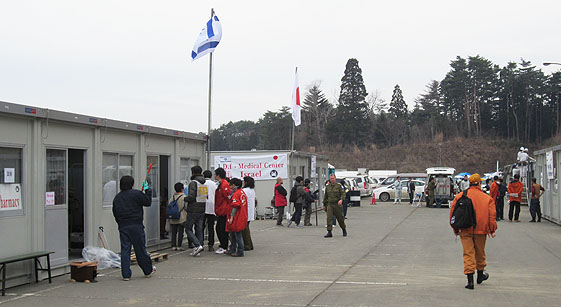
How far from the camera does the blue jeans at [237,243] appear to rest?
12781 mm

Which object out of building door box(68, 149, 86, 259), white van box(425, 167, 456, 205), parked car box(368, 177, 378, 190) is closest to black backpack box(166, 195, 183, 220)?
building door box(68, 149, 86, 259)

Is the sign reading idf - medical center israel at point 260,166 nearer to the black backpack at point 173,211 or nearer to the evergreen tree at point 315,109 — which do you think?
the black backpack at point 173,211

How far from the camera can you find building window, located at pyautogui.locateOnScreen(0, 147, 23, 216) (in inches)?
356

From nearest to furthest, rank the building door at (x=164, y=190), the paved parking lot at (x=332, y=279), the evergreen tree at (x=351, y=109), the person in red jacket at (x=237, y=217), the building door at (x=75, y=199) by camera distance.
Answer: the paved parking lot at (x=332, y=279)
the building door at (x=75, y=199)
the person in red jacket at (x=237, y=217)
the building door at (x=164, y=190)
the evergreen tree at (x=351, y=109)

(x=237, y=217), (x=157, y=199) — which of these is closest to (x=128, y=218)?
(x=237, y=217)

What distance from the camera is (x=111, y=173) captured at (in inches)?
473

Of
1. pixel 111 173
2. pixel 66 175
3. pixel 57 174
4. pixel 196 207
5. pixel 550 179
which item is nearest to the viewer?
pixel 57 174

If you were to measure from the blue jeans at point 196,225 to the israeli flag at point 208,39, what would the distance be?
530 cm

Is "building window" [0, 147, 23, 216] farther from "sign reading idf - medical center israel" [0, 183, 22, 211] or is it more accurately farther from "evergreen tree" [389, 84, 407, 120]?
"evergreen tree" [389, 84, 407, 120]

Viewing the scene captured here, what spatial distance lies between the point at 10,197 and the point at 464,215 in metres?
7.13

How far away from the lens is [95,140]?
11391 millimetres

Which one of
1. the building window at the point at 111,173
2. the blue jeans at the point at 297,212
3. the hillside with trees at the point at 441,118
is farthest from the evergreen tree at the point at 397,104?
the building window at the point at 111,173

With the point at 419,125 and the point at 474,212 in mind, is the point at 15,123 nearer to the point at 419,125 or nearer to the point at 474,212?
the point at 474,212

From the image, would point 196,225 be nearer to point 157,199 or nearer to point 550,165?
point 157,199
